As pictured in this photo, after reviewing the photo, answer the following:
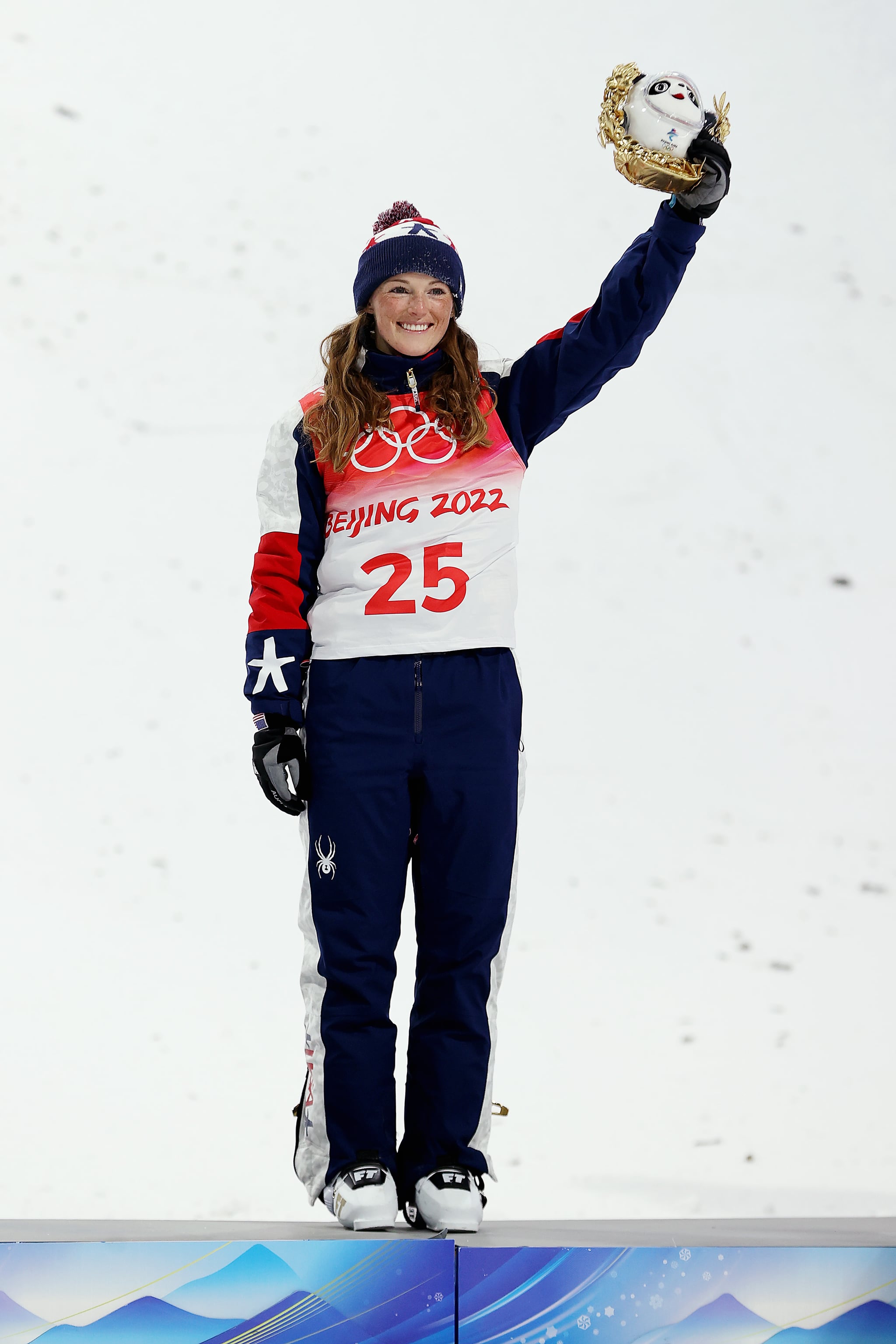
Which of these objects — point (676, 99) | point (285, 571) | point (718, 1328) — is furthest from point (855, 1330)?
point (676, 99)

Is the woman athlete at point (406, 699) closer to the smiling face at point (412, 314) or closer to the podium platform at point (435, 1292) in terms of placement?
the smiling face at point (412, 314)

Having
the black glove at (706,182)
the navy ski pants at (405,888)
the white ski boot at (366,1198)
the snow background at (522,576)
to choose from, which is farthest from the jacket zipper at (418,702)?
the snow background at (522,576)

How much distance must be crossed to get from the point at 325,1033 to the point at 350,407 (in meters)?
0.74

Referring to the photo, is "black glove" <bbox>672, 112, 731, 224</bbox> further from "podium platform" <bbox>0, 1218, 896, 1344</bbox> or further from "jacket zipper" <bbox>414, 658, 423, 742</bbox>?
"podium platform" <bbox>0, 1218, 896, 1344</bbox>

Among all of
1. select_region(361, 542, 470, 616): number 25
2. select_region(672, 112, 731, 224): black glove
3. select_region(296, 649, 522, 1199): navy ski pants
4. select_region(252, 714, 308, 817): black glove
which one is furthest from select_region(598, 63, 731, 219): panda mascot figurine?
select_region(252, 714, 308, 817): black glove

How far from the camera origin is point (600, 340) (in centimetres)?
154

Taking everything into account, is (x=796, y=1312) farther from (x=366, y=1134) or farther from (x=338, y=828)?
A: (x=338, y=828)

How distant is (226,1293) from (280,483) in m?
0.88

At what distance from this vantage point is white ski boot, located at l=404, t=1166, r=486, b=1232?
134 cm

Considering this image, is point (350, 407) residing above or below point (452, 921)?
above

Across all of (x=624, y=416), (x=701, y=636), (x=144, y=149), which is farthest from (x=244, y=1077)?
(x=144, y=149)

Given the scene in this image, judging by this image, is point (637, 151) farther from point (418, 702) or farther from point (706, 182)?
point (418, 702)

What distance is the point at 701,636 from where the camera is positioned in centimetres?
240

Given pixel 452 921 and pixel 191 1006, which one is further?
pixel 191 1006
